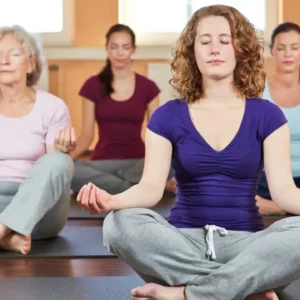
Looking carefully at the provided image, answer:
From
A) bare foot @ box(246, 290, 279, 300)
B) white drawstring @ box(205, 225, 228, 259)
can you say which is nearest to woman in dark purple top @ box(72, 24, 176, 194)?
white drawstring @ box(205, 225, 228, 259)

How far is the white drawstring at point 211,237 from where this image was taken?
1756 millimetres

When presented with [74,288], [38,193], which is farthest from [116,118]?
[74,288]

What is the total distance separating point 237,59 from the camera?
6.21 feet

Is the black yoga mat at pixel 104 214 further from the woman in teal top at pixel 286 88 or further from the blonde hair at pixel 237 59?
the blonde hair at pixel 237 59

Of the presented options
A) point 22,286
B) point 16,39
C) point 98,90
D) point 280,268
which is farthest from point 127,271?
point 98,90

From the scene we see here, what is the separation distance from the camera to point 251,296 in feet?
5.60

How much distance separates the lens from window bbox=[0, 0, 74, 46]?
545 cm

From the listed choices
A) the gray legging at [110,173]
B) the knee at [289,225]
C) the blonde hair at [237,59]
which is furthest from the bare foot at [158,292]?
the gray legging at [110,173]

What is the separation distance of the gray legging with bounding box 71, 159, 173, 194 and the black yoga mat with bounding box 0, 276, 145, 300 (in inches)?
65.5

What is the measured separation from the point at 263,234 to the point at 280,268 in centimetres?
11

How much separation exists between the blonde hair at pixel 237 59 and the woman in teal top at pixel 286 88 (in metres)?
1.24

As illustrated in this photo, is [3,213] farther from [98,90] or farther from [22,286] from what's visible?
[98,90]

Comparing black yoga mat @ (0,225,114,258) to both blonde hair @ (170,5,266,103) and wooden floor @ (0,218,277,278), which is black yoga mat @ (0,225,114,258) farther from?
blonde hair @ (170,5,266,103)

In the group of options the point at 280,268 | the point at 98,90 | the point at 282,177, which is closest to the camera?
the point at 280,268
